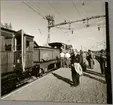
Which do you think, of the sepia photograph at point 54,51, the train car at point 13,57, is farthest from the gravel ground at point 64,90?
the train car at point 13,57

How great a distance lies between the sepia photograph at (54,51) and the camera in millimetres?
1582

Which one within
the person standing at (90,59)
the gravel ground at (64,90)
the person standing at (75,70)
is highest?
the person standing at (90,59)

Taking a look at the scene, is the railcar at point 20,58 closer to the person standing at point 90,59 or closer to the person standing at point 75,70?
the person standing at point 75,70

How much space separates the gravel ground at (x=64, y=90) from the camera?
1557mm

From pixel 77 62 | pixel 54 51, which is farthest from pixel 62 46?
pixel 77 62

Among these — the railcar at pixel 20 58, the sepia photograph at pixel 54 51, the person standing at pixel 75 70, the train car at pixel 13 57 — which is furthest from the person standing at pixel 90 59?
the train car at pixel 13 57

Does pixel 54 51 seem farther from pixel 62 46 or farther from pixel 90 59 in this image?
pixel 90 59

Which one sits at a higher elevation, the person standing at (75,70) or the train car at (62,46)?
the train car at (62,46)

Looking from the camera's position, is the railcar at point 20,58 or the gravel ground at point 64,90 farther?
the railcar at point 20,58

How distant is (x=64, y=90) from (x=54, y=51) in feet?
1.28

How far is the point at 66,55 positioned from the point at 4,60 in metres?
0.60

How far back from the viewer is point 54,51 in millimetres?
1726

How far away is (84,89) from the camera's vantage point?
1.59 metres

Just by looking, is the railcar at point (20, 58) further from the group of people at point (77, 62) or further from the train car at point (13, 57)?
the group of people at point (77, 62)
